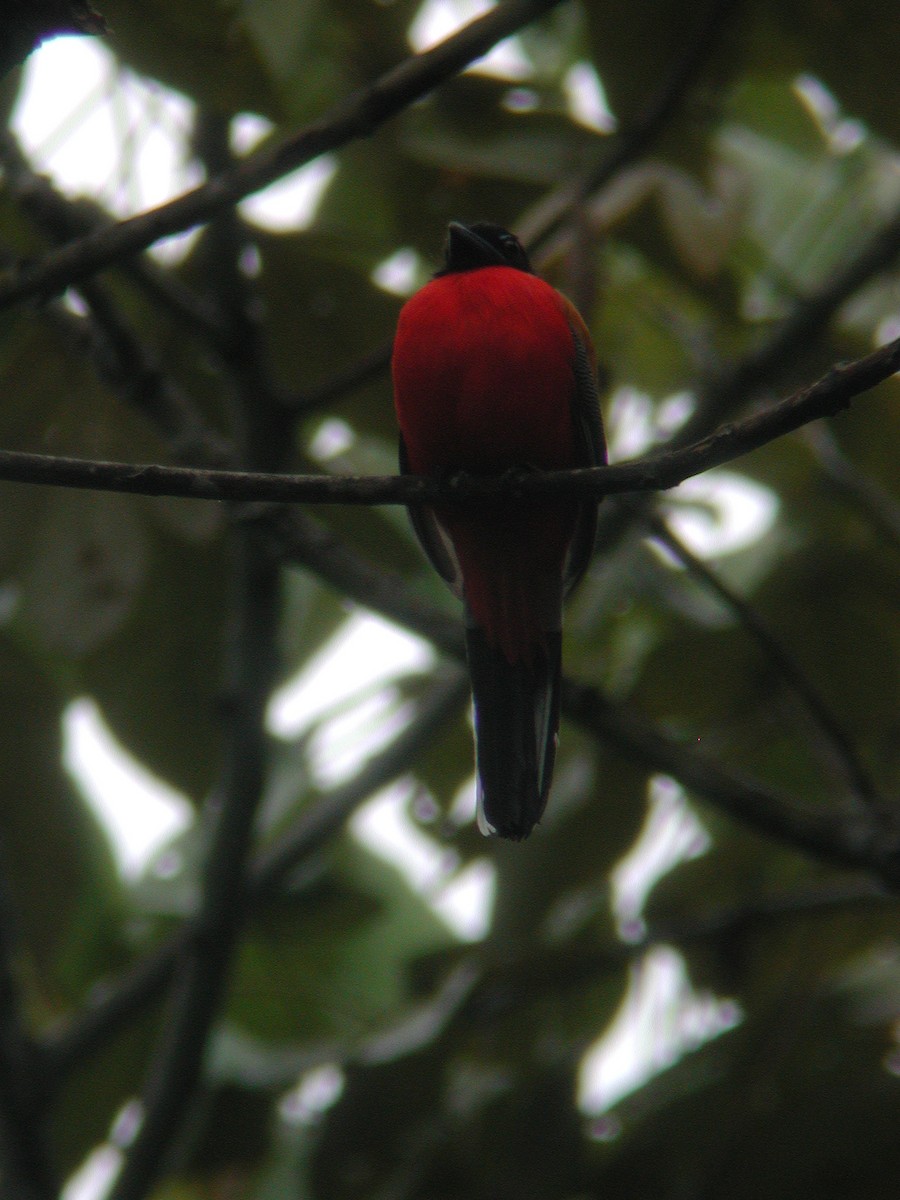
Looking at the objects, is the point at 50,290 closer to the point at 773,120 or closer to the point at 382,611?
the point at 382,611

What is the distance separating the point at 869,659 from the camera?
4.02 m

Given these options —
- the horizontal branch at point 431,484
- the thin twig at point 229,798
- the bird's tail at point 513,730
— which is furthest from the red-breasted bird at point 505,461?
the horizontal branch at point 431,484

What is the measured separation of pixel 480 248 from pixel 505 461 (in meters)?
0.81

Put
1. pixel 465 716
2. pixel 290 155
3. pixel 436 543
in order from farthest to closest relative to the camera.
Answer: pixel 465 716, pixel 436 543, pixel 290 155

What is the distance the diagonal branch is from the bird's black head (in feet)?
3.93

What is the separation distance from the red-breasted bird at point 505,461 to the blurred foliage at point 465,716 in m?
0.16

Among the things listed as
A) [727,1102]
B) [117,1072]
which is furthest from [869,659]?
[117,1072]

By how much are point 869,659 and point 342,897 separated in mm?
1891

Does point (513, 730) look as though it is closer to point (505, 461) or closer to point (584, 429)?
point (505, 461)

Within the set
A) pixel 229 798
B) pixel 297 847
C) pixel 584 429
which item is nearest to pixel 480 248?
pixel 584 429

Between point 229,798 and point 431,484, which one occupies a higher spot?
point 229,798

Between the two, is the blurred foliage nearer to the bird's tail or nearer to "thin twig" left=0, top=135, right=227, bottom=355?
"thin twig" left=0, top=135, right=227, bottom=355

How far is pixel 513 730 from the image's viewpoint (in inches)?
144

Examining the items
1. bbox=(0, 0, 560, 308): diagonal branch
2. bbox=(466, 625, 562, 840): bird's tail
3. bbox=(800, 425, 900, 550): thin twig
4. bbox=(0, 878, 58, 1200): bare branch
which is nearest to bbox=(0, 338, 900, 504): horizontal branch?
bbox=(0, 0, 560, 308): diagonal branch
